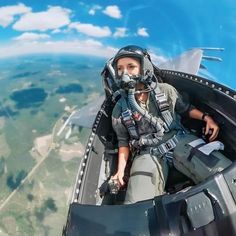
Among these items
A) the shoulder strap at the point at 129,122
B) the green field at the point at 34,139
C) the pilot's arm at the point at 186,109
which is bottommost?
the green field at the point at 34,139

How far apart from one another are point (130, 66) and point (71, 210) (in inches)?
47.1

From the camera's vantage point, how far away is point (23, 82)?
15.8 metres

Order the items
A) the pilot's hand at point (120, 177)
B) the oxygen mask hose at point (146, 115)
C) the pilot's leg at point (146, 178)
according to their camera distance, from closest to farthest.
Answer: the pilot's leg at point (146, 178)
the pilot's hand at point (120, 177)
the oxygen mask hose at point (146, 115)

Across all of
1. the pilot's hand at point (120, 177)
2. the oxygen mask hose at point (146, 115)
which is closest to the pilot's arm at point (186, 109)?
the oxygen mask hose at point (146, 115)

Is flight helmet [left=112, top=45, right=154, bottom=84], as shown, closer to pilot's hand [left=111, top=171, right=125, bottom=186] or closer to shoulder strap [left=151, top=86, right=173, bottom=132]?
shoulder strap [left=151, top=86, right=173, bottom=132]

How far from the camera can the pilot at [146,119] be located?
2.18 metres

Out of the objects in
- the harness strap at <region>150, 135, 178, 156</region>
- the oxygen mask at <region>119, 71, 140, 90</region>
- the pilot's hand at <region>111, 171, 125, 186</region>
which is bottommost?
the pilot's hand at <region>111, 171, 125, 186</region>

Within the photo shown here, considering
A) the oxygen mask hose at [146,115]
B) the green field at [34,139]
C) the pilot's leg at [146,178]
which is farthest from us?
the green field at [34,139]

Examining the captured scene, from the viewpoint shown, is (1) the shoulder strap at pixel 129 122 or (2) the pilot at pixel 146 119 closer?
(2) the pilot at pixel 146 119

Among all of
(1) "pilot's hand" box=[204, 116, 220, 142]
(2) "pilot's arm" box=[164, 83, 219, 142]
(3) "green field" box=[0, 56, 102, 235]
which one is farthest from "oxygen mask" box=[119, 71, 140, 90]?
(3) "green field" box=[0, 56, 102, 235]

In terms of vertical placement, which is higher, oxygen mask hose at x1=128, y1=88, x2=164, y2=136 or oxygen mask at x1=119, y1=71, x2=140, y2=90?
oxygen mask at x1=119, y1=71, x2=140, y2=90

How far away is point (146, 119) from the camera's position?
7.45ft

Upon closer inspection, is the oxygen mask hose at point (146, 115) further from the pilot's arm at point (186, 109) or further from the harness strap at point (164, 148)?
the pilot's arm at point (186, 109)

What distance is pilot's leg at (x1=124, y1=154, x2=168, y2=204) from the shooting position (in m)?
1.95
